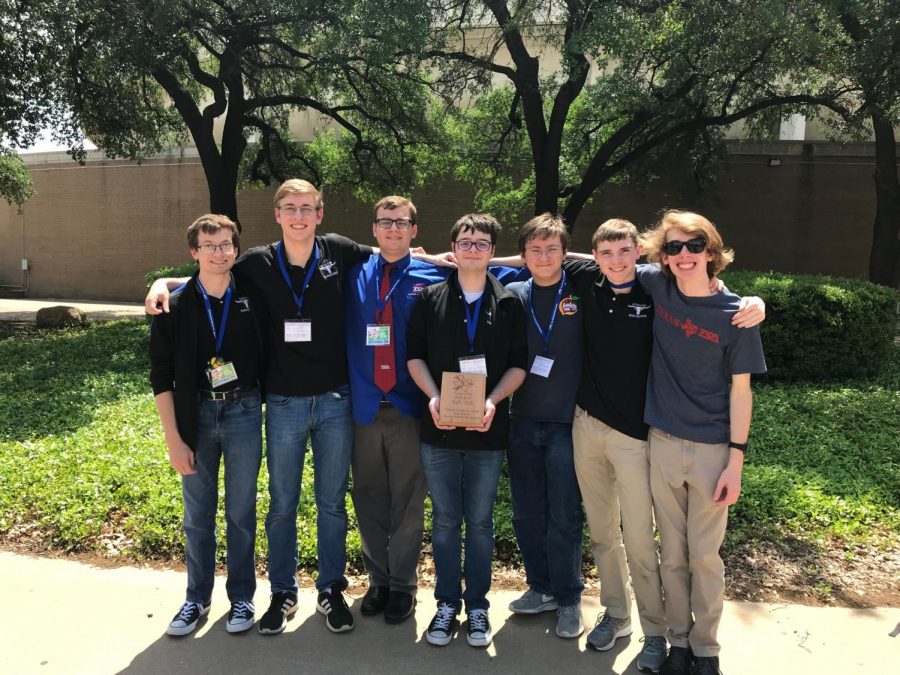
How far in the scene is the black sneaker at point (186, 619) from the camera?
10.7 feet

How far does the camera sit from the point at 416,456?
3426 mm

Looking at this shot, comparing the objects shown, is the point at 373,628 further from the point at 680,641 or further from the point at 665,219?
the point at 665,219

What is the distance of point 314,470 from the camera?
11.2 ft

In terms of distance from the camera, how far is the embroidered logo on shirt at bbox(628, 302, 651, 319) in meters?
3.09

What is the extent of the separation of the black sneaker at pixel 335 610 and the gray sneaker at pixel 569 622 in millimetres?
1079

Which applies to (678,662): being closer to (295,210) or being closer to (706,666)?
(706,666)

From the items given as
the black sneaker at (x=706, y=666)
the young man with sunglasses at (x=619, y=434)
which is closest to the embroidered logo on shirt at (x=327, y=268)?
the young man with sunglasses at (x=619, y=434)

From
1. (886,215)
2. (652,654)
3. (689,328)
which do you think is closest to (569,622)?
(652,654)

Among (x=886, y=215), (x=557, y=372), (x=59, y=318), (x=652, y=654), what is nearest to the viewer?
(x=652, y=654)

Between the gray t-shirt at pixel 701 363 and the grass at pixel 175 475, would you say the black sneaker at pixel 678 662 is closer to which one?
the gray t-shirt at pixel 701 363

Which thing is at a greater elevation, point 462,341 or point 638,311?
point 638,311

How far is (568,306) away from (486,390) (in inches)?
24.1

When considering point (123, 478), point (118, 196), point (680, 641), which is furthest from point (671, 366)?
point (118, 196)

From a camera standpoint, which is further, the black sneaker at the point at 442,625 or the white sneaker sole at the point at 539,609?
the white sneaker sole at the point at 539,609
